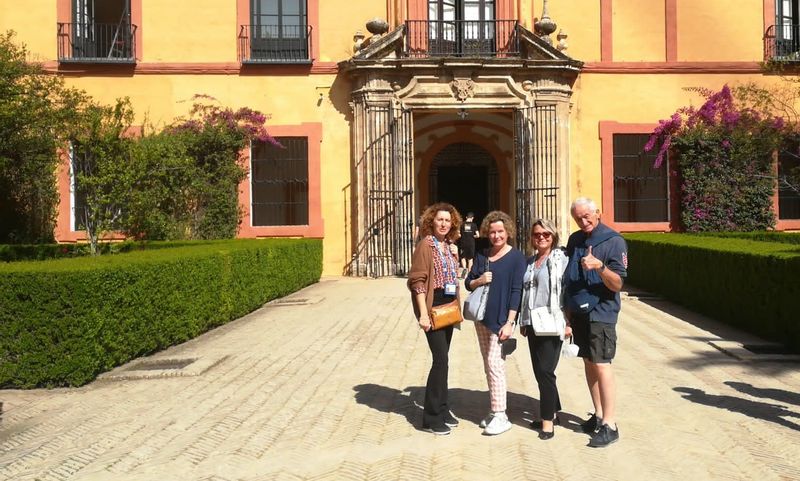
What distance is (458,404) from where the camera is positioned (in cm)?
580

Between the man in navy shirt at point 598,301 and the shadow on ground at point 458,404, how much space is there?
429mm

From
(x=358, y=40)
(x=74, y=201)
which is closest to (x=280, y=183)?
(x=358, y=40)

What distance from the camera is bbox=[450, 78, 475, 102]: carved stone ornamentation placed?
16.4m

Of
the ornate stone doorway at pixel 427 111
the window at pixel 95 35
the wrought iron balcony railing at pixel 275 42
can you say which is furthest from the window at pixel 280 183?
the window at pixel 95 35

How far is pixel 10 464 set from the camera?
177 inches

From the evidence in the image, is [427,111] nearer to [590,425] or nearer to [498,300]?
[498,300]

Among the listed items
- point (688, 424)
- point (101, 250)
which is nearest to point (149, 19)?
point (101, 250)

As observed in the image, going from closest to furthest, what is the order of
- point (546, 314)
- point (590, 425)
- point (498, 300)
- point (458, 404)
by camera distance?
1. point (546, 314)
2. point (498, 300)
3. point (590, 425)
4. point (458, 404)

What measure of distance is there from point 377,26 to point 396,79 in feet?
3.97

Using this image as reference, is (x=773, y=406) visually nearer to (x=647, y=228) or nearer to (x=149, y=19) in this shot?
(x=647, y=228)

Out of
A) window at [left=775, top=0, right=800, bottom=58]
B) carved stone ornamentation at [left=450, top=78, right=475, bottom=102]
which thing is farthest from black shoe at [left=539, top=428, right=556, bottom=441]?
window at [left=775, top=0, right=800, bottom=58]

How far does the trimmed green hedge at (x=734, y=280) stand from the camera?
8.12 metres

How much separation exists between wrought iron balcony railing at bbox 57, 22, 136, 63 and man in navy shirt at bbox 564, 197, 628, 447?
47.7 ft

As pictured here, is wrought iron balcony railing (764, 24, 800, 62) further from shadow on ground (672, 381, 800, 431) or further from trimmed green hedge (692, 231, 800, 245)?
shadow on ground (672, 381, 800, 431)
